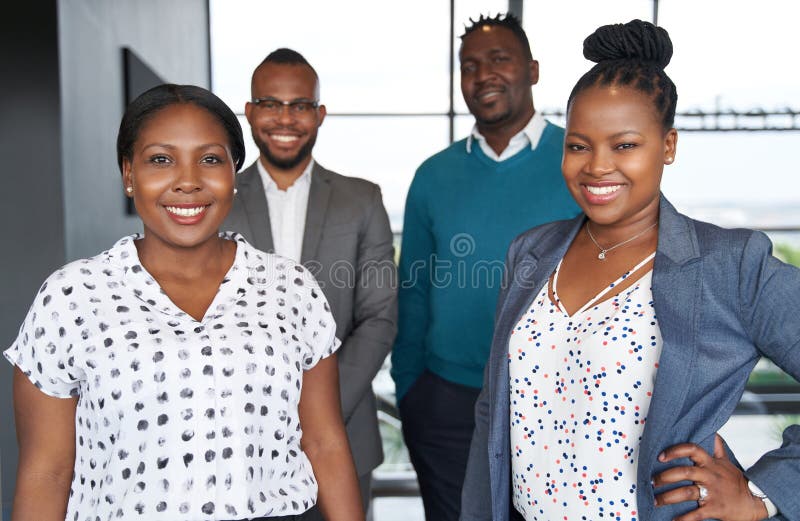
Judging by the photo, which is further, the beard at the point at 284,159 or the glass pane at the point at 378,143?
the glass pane at the point at 378,143

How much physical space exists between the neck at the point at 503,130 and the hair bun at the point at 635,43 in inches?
40.3

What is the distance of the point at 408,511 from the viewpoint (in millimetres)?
4160

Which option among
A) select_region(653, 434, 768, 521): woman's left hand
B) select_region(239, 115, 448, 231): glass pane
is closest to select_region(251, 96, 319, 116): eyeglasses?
select_region(653, 434, 768, 521): woman's left hand

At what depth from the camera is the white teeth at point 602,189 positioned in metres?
1.43

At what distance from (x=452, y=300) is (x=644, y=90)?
1195 millimetres

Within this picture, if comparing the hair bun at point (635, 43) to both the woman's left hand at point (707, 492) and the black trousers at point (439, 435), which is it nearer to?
the woman's left hand at point (707, 492)

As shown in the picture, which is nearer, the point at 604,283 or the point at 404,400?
the point at 604,283

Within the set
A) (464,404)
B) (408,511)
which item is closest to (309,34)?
(408,511)

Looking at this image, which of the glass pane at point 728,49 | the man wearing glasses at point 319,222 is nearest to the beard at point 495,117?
the man wearing glasses at point 319,222

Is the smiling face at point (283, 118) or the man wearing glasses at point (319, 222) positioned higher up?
the smiling face at point (283, 118)

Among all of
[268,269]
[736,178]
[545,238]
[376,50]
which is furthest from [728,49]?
[268,269]

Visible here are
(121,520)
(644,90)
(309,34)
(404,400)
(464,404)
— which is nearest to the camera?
(121,520)

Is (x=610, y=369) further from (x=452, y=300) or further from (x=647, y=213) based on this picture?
(x=452, y=300)

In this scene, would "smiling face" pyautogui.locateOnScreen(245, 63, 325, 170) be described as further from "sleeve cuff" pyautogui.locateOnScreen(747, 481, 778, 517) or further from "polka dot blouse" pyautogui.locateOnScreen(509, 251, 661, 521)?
"sleeve cuff" pyautogui.locateOnScreen(747, 481, 778, 517)
